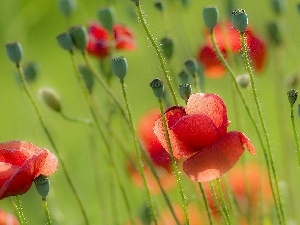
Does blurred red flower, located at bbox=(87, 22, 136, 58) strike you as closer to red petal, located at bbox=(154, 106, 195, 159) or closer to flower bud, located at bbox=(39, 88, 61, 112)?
flower bud, located at bbox=(39, 88, 61, 112)

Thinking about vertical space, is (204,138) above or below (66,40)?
below

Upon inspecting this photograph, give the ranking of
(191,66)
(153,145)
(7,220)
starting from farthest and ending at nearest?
(153,145) → (7,220) → (191,66)

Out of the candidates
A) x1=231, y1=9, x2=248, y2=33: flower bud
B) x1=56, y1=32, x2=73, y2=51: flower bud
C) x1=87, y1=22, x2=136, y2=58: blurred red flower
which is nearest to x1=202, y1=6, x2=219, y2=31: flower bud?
x1=231, y1=9, x2=248, y2=33: flower bud

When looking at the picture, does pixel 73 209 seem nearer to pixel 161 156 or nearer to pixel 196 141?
pixel 161 156

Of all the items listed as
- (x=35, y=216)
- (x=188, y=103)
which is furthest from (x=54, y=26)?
(x=188, y=103)

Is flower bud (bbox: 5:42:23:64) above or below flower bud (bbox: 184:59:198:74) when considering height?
above

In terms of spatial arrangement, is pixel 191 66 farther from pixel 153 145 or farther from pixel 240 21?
pixel 153 145

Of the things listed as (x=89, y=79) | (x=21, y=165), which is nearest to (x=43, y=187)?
(x=21, y=165)
